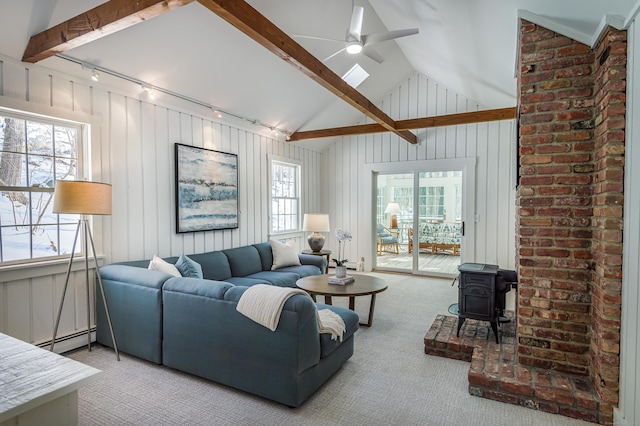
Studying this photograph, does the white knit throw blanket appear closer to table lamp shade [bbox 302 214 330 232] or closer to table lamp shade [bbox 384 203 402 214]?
table lamp shade [bbox 302 214 330 232]

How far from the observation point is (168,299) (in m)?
2.70

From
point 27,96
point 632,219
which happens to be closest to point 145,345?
point 27,96

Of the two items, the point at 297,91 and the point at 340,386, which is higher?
the point at 297,91

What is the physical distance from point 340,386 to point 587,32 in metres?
2.95

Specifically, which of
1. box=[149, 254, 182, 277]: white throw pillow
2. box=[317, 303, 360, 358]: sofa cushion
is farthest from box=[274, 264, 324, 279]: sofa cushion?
box=[149, 254, 182, 277]: white throw pillow

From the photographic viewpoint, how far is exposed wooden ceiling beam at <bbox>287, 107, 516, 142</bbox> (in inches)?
187

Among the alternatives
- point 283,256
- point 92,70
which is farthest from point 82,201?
point 283,256

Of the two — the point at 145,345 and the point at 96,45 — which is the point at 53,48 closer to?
the point at 96,45

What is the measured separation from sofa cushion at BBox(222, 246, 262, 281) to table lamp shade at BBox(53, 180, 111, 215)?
1.99m

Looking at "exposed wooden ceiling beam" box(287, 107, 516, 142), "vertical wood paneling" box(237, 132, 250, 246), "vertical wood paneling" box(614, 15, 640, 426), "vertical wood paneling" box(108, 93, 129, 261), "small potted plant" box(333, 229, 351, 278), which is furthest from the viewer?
"vertical wood paneling" box(237, 132, 250, 246)

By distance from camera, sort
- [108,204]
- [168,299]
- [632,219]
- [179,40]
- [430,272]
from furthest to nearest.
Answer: [430,272] < [179,40] < [108,204] < [168,299] < [632,219]

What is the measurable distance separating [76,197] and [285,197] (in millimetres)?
3959

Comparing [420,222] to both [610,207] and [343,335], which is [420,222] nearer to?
[343,335]

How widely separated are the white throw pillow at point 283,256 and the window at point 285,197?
2.67 feet
